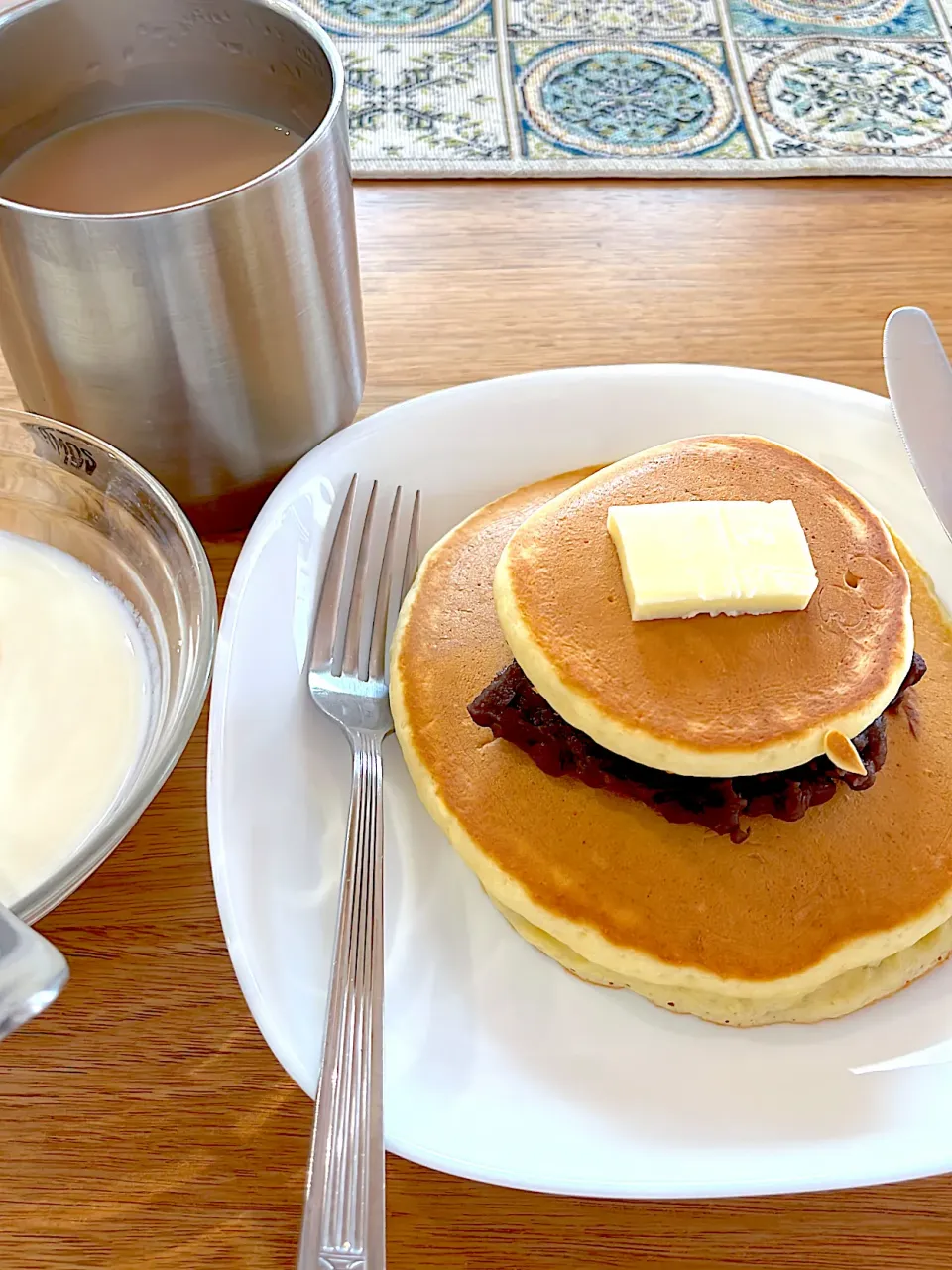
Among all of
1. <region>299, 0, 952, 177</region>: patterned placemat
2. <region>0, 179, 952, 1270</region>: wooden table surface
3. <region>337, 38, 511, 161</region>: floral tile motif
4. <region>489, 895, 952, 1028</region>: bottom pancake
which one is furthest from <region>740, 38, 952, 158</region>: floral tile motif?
<region>489, 895, 952, 1028</region>: bottom pancake

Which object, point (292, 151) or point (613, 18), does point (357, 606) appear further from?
point (613, 18)

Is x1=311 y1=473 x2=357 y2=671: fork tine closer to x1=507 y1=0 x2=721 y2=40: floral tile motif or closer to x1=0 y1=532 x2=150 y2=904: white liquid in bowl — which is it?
x1=0 y1=532 x2=150 y2=904: white liquid in bowl

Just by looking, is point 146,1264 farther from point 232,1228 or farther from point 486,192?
point 486,192

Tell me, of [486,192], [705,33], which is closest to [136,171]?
[486,192]

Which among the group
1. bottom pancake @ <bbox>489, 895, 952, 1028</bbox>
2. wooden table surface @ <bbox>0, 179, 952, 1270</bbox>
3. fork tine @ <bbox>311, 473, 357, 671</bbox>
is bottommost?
wooden table surface @ <bbox>0, 179, 952, 1270</bbox>

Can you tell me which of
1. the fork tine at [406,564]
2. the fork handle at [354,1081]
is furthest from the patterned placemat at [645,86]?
the fork handle at [354,1081]
